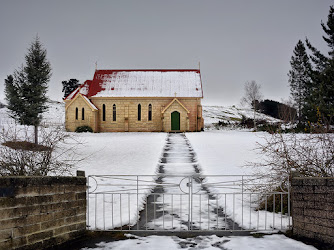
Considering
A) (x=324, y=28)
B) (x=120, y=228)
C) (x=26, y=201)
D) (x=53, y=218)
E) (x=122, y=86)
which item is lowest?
(x=120, y=228)

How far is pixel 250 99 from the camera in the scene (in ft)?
183

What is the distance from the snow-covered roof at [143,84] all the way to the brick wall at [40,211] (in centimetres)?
3271

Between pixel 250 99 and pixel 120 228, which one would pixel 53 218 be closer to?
pixel 120 228

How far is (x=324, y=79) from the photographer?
3347cm

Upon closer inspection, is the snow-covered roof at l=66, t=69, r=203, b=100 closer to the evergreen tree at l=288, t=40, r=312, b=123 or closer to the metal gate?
the evergreen tree at l=288, t=40, r=312, b=123

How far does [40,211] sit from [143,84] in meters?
35.7

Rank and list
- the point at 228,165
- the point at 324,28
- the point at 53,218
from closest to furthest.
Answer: the point at 53,218, the point at 228,165, the point at 324,28

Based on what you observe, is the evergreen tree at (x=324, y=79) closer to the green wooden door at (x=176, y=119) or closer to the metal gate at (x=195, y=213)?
the green wooden door at (x=176, y=119)

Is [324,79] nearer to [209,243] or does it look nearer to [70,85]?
[209,243]

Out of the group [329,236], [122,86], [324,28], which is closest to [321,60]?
[324,28]

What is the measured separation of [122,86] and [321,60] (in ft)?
81.2

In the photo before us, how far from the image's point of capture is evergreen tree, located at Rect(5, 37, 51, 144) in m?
25.1

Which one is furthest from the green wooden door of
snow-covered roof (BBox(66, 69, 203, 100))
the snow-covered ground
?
the snow-covered ground

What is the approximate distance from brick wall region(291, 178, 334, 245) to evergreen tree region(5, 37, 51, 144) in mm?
21212
